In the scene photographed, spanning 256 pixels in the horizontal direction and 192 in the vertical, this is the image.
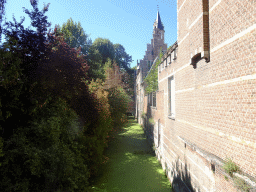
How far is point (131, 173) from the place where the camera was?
10523mm

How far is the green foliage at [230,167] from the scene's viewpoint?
3.41m

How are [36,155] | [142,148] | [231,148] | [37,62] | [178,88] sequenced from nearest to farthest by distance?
[231,148] → [36,155] → [37,62] → [178,88] → [142,148]

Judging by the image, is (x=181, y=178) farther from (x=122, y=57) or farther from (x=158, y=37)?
(x=122, y=57)

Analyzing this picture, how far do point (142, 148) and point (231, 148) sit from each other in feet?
41.9

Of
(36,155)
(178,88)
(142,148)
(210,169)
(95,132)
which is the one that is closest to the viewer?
(36,155)

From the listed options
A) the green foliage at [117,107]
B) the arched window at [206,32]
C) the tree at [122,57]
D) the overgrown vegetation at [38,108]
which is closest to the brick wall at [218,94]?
the arched window at [206,32]

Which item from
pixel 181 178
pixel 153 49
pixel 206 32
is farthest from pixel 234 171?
pixel 153 49

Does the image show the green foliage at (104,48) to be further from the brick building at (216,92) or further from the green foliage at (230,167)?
the green foliage at (230,167)

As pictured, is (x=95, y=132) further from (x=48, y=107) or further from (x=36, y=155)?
(x=36, y=155)

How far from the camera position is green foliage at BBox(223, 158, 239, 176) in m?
3.41

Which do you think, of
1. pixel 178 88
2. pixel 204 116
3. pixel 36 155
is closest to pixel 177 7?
pixel 178 88

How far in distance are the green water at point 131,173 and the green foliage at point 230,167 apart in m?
5.58

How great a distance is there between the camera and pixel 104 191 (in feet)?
27.1

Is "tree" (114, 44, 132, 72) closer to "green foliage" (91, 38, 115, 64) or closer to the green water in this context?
"green foliage" (91, 38, 115, 64)
